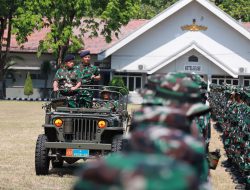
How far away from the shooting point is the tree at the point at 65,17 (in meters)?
39.8

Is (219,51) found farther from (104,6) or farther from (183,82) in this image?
(183,82)

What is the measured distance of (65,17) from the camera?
136 ft

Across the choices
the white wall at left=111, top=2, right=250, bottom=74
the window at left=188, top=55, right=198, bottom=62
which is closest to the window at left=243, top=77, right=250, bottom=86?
the white wall at left=111, top=2, right=250, bottom=74

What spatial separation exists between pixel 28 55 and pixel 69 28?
6.64 m

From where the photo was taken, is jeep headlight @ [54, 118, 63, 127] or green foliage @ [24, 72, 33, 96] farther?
green foliage @ [24, 72, 33, 96]

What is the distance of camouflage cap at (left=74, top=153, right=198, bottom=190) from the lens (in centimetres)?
228

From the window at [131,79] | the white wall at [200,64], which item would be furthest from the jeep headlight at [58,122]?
the window at [131,79]

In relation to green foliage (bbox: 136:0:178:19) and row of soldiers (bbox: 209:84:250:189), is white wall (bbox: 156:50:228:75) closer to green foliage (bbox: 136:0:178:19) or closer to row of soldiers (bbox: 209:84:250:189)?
green foliage (bbox: 136:0:178:19)

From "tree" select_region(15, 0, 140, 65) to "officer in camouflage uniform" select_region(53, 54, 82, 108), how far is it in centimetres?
2810

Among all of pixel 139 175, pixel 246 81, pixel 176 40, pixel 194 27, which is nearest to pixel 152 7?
pixel 176 40

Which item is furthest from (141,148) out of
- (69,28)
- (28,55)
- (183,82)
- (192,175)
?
(28,55)

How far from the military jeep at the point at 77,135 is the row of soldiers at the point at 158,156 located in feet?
23.3

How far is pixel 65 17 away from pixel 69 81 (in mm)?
30548

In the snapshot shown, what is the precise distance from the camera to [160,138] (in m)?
2.59
